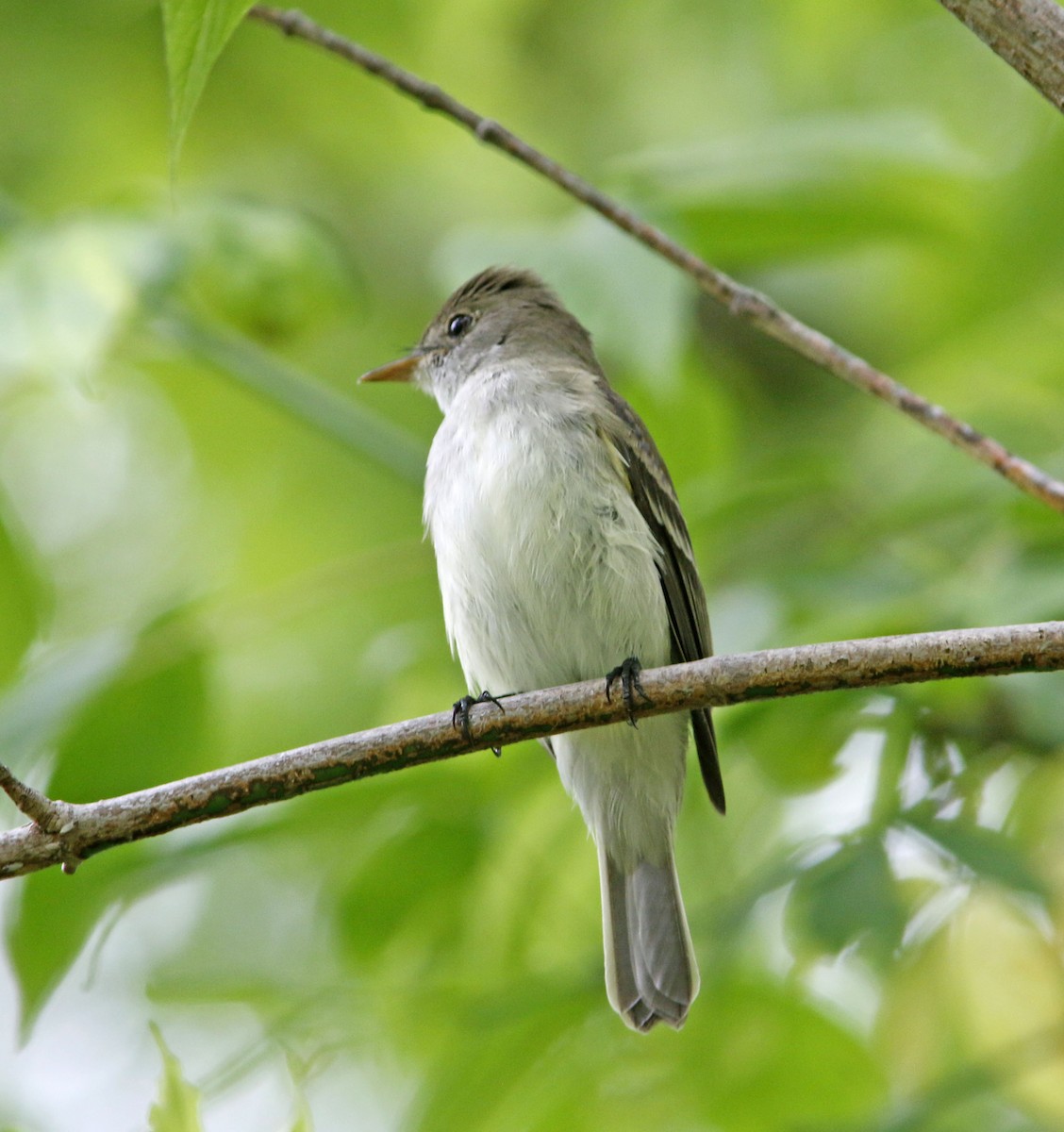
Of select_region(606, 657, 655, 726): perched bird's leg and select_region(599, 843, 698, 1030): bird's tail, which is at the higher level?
select_region(606, 657, 655, 726): perched bird's leg

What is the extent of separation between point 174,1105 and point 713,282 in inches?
84.2

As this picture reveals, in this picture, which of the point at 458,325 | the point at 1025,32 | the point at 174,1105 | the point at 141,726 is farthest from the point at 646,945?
the point at 1025,32

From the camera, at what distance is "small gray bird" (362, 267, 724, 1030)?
3.81 m

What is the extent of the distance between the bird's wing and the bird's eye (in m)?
1.18

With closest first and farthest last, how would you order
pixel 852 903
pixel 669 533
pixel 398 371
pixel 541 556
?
pixel 852 903 → pixel 541 556 → pixel 669 533 → pixel 398 371

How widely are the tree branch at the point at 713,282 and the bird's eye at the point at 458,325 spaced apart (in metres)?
1.93

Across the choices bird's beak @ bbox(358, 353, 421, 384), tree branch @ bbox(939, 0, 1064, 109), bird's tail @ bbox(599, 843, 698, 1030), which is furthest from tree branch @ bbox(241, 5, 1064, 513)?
bird's beak @ bbox(358, 353, 421, 384)

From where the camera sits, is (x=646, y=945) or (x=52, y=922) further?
(x=646, y=945)

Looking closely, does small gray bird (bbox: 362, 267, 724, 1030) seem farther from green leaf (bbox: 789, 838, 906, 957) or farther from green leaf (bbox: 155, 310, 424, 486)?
green leaf (bbox: 789, 838, 906, 957)

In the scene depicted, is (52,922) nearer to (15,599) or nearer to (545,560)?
(15,599)

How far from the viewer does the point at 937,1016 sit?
3684 mm

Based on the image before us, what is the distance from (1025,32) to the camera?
1.78m

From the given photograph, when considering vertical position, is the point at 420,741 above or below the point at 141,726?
above

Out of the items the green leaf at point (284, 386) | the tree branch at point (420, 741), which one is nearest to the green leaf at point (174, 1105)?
the tree branch at point (420, 741)
